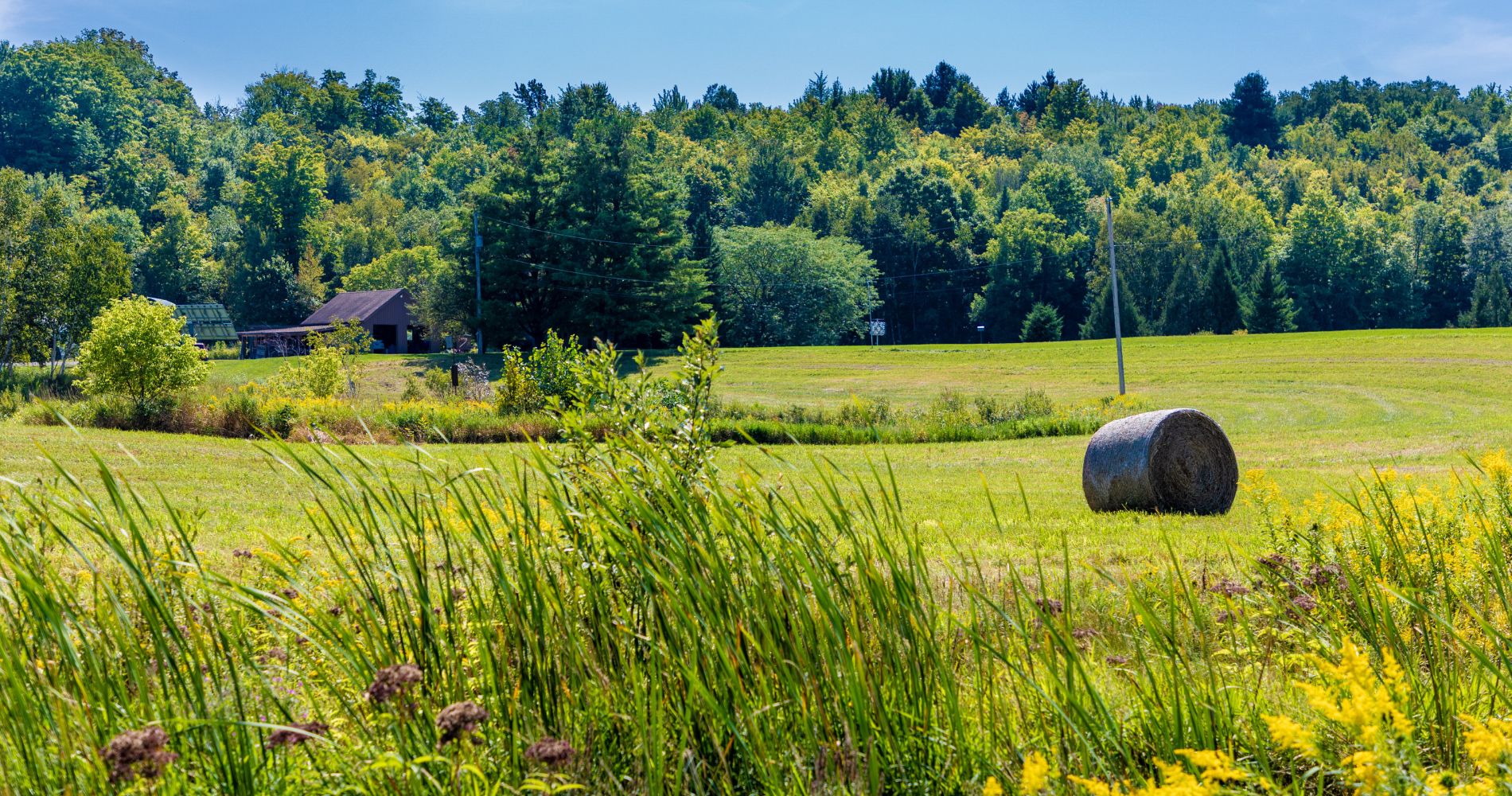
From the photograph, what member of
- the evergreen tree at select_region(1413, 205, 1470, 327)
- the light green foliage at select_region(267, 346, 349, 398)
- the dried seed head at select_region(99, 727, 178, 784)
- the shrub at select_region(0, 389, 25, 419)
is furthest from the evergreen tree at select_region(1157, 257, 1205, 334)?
the dried seed head at select_region(99, 727, 178, 784)

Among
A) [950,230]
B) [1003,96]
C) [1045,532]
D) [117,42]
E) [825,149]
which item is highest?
[117,42]

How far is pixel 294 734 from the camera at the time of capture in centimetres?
268

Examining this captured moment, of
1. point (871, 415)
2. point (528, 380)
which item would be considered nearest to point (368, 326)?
point (528, 380)

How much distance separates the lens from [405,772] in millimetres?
2494

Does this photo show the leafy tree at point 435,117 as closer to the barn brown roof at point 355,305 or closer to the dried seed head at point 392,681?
the barn brown roof at point 355,305

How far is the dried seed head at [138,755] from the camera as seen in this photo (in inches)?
84.0

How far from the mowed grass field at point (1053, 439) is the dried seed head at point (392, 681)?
78 cm

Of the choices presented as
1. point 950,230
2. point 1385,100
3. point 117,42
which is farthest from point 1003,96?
point 117,42

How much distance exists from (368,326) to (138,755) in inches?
2882

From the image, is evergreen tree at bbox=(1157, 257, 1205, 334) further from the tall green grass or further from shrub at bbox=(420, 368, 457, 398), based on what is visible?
the tall green grass

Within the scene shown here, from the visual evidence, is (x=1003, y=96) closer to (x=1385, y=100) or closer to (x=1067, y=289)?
(x=1385, y=100)

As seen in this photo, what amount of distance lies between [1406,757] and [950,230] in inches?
3483

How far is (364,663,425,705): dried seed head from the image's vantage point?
235cm

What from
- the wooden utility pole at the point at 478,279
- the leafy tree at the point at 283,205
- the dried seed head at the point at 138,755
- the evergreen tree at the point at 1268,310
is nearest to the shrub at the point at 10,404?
the dried seed head at the point at 138,755
